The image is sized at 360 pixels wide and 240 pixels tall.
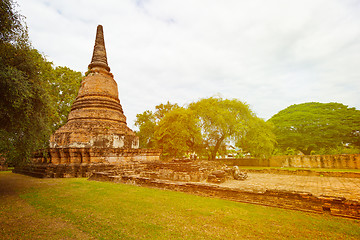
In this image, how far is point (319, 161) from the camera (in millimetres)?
19391

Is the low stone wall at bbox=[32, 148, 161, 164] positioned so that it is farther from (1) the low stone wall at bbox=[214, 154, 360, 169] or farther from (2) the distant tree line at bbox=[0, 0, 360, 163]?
(1) the low stone wall at bbox=[214, 154, 360, 169]

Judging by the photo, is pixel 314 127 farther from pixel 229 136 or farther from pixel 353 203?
pixel 353 203

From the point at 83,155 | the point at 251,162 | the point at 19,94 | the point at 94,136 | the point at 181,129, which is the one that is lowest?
the point at 251,162

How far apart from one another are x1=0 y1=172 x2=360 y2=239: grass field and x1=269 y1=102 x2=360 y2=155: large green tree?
24.4 m

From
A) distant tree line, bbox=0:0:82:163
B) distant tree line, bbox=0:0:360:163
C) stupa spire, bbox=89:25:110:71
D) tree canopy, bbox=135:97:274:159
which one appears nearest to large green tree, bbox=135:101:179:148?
distant tree line, bbox=0:0:360:163

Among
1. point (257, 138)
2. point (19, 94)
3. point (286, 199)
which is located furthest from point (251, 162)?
point (19, 94)

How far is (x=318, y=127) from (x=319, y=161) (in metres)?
6.97

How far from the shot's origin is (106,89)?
15.2 meters

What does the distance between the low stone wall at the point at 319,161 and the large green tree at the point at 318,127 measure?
483 cm

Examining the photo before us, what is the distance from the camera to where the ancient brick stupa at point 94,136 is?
35.2ft

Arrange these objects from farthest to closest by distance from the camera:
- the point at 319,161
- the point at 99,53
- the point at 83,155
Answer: the point at 319,161, the point at 99,53, the point at 83,155

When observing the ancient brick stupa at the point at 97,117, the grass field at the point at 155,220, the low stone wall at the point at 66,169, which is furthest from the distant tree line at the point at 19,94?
the ancient brick stupa at the point at 97,117

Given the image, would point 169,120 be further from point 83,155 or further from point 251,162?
point 251,162

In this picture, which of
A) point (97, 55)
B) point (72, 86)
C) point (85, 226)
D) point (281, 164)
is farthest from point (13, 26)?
point (281, 164)
